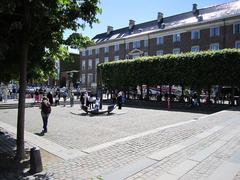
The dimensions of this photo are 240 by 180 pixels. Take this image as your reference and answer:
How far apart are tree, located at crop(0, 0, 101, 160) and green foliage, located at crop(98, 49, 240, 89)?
21517 mm

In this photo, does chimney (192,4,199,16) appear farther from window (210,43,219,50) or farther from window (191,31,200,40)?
window (210,43,219,50)

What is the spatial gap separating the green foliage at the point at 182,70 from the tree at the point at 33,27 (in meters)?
21.5

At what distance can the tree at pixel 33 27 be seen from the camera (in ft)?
25.4

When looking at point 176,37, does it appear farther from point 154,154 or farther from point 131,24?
point 154,154

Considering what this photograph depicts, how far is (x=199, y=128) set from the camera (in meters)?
13.6

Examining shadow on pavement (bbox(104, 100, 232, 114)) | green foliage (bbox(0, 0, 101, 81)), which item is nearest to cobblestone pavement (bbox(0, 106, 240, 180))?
green foliage (bbox(0, 0, 101, 81))

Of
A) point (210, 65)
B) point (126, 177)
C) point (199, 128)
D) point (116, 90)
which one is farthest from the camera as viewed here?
point (116, 90)

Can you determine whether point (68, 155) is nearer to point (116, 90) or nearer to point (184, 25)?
point (116, 90)

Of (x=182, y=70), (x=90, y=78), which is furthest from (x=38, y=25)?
Answer: (x=90, y=78)

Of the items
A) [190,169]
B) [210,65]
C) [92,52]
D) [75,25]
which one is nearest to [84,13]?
[75,25]

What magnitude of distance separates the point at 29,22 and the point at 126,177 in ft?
15.7

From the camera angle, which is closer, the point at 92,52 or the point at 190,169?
the point at 190,169

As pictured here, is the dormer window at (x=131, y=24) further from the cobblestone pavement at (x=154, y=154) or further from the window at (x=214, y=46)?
the cobblestone pavement at (x=154, y=154)

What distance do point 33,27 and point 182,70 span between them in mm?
24491
